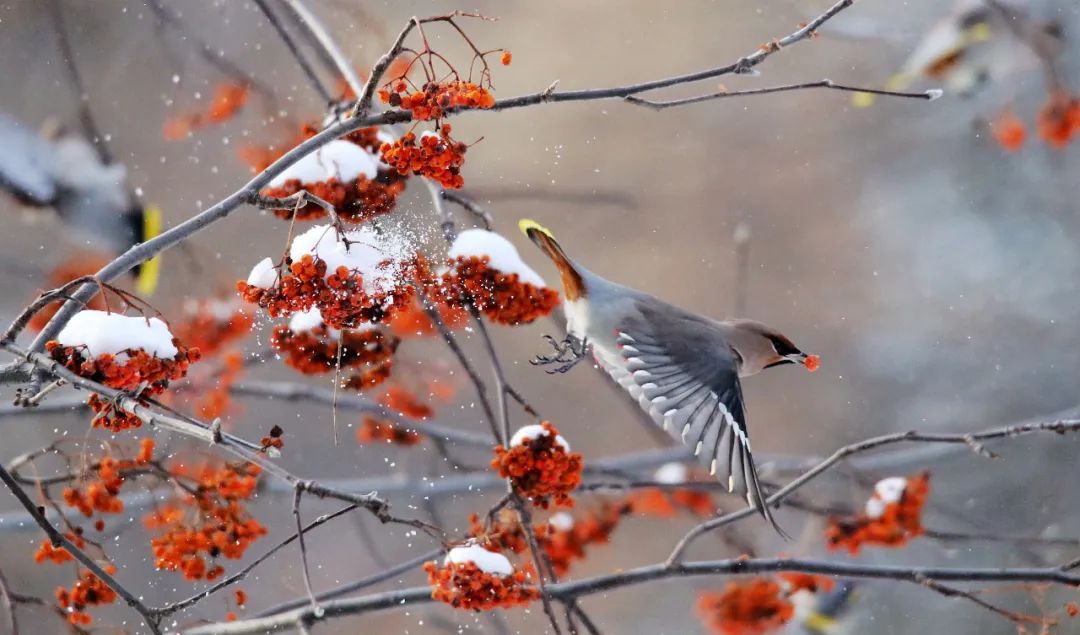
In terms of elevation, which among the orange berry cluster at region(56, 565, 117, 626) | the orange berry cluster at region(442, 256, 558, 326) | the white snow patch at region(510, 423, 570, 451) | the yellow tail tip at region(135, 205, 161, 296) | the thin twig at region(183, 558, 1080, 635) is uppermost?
the yellow tail tip at region(135, 205, 161, 296)

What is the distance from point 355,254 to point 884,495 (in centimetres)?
106

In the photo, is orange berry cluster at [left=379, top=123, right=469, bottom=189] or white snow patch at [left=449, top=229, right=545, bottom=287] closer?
orange berry cluster at [left=379, top=123, right=469, bottom=189]

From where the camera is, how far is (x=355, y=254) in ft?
3.14

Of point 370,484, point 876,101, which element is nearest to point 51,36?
point 370,484

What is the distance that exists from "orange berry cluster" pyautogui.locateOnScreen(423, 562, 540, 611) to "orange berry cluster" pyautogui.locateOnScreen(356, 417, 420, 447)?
0.56 m

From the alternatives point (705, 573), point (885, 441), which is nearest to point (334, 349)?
point (705, 573)

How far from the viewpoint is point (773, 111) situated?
1755 millimetres

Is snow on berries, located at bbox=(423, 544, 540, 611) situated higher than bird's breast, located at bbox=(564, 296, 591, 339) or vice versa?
bird's breast, located at bbox=(564, 296, 591, 339)

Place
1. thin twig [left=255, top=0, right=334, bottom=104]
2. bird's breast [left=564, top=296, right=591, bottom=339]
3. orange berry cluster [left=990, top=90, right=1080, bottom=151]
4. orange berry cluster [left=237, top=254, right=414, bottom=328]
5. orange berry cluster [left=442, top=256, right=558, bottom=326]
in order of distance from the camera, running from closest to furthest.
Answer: orange berry cluster [left=237, top=254, right=414, bottom=328] → orange berry cluster [left=442, top=256, right=558, bottom=326] → bird's breast [left=564, top=296, right=591, bottom=339] → thin twig [left=255, top=0, right=334, bottom=104] → orange berry cluster [left=990, top=90, right=1080, bottom=151]

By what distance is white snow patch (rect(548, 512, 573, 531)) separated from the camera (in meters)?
1.60

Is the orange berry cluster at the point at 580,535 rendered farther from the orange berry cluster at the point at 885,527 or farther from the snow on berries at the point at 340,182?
the snow on berries at the point at 340,182

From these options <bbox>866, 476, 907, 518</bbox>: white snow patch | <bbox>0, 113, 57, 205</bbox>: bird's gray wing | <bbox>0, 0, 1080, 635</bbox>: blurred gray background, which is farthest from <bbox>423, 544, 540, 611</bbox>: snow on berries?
<bbox>0, 113, 57, 205</bbox>: bird's gray wing

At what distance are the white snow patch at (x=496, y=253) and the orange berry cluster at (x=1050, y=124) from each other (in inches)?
46.5

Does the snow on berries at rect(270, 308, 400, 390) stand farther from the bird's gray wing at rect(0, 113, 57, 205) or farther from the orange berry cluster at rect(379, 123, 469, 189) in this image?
the bird's gray wing at rect(0, 113, 57, 205)
